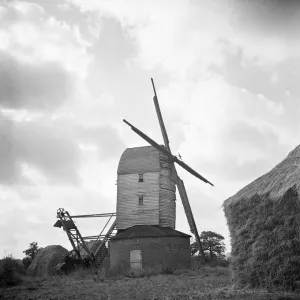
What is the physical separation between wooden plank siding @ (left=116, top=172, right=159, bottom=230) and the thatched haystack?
16547mm

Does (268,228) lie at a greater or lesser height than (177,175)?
lesser

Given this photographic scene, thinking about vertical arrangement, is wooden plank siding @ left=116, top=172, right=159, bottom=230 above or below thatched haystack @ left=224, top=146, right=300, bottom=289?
above

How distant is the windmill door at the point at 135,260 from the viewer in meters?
25.0

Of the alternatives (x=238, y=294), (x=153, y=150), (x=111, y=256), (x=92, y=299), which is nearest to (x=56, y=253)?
(x=111, y=256)

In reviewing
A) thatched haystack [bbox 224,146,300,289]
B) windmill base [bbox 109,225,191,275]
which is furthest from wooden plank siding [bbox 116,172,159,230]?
thatched haystack [bbox 224,146,300,289]

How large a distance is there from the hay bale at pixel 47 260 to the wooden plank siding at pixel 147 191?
16.9ft

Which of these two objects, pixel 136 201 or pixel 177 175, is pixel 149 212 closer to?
pixel 136 201

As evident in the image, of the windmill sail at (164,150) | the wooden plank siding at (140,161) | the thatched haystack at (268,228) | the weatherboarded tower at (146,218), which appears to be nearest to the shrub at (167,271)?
the weatherboarded tower at (146,218)

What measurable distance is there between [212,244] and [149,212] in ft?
52.5

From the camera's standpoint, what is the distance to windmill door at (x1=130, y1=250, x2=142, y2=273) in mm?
25047

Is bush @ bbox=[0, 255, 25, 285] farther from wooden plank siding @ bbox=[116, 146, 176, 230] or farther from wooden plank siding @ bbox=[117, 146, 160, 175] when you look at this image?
wooden plank siding @ bbox=[117, 146, 160, 175]

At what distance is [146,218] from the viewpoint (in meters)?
28.1

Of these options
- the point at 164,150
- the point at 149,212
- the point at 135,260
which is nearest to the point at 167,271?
the point at 135,260

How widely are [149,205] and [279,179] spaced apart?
1880 cm
